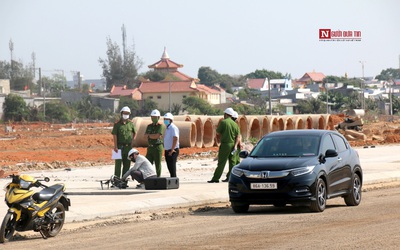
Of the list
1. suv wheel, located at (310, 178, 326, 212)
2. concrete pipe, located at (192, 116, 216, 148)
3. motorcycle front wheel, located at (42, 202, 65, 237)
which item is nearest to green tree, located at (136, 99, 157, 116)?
concrete pipe, located at (192, 116, 216, 148)

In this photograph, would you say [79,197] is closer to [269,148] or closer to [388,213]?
[269,148]

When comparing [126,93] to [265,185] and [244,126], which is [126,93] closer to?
[244,126]

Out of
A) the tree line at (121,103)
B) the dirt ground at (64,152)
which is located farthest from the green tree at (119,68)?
the dirt ground at (64,152)

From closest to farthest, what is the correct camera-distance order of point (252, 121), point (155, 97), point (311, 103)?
point (252, 121)
point (311, 103)
point (155, 97)

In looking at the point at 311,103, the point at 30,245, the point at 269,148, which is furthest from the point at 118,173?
the point at 311,103

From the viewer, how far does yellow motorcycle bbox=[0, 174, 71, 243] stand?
1427 centimetres

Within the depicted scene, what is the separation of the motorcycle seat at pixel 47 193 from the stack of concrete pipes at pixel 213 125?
27566 millimetres

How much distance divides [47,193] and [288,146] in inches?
219

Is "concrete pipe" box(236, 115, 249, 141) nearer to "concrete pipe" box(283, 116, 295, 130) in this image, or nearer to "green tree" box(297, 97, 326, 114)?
"concrete pipe" box(283, 116, 295, 130)

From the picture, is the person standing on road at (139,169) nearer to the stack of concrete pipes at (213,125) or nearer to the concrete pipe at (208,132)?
Result: the stack of concrete pipes at (213,125)

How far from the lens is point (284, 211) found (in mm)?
18500

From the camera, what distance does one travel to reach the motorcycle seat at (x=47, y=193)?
14.7 meters

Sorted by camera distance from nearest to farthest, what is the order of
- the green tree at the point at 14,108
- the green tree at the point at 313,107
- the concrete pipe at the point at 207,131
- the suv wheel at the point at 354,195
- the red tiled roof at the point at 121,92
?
the suv wheel at the point at 354,195 → the concrete pipe at the point at 207,131 → the green tree at the point at 14,108 → the green tree at the point at 313,107 → the red tiled roof at the point at 121,92

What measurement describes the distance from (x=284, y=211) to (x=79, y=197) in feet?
15.3
